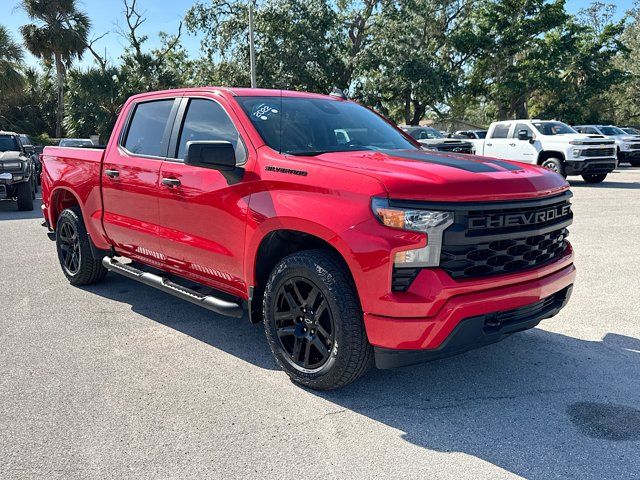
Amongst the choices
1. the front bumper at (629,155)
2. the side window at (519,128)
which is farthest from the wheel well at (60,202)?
the front bumper at (629,155)

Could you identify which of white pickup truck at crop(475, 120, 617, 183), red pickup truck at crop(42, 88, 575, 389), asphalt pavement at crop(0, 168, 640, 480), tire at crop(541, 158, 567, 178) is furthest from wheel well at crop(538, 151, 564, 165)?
red pickup truck at crop(42, 88, 575, 389)

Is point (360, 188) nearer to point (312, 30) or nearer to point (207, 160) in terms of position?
point (207, 160)

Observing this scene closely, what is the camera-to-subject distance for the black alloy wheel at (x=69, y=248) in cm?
612

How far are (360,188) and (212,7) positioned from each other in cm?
3249

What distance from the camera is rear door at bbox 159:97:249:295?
159 inches

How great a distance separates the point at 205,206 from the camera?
423cm

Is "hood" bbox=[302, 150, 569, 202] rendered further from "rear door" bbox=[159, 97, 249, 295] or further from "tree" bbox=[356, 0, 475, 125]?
"tree" bbox=[356, 0, 475, 125]

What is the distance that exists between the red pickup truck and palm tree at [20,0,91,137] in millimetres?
34280

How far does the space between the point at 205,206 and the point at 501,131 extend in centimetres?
1606

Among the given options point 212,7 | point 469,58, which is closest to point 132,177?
point 212,7

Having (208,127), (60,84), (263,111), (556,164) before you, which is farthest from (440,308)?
(60,84)

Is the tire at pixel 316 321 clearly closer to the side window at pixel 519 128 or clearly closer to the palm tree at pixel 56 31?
the side window at pixel 519 128

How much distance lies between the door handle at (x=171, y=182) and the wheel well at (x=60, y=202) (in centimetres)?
206

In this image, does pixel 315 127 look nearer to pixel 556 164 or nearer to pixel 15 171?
pixel 15 171
